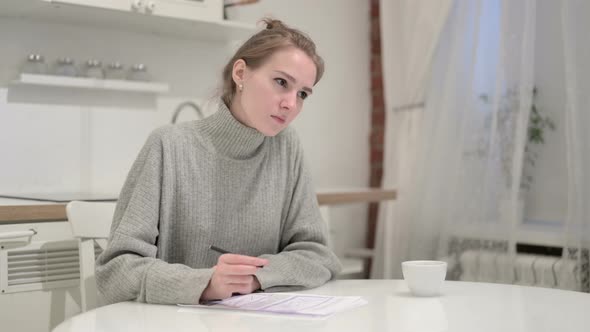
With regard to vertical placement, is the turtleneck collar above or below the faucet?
below

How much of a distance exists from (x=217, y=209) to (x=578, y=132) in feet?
5.13

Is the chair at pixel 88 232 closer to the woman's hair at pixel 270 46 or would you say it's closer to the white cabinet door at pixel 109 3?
the woman's hair at pixel 270 46

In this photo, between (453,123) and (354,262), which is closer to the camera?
(453,123)

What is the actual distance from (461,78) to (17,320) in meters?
1.94

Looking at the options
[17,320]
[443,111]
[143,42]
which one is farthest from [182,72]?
[17,320]

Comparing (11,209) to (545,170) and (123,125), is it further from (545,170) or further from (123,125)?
(545,170)

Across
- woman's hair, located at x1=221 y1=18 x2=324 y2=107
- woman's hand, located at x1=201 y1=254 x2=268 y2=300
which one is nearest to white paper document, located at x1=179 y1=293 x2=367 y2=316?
woman's hand, located at x1=201 y1=254 x2=268 y2=300

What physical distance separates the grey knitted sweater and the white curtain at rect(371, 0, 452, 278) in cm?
168

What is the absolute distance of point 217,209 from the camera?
1.47 meters

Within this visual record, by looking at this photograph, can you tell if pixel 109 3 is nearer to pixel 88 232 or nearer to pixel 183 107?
pixel 183 107

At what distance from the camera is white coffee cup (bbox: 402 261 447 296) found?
121cm

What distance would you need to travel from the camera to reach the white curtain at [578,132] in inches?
97.0

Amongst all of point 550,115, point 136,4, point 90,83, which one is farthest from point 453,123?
point 90,83

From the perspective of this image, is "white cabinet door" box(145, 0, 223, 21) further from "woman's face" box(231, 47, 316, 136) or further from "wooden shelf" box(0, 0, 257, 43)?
"woman's face" box(231, 47, 316, 136)
